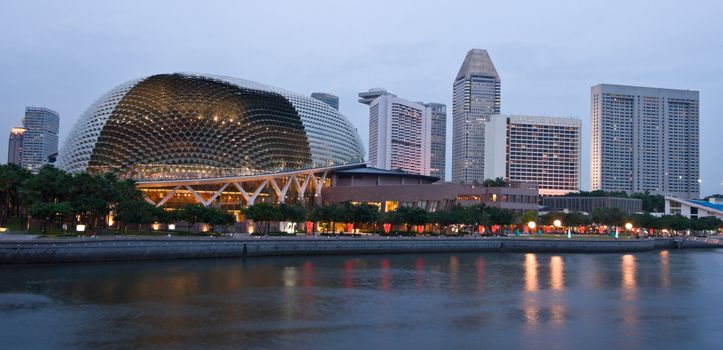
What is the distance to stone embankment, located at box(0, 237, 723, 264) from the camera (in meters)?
48.8

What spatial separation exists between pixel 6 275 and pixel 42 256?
5.79m

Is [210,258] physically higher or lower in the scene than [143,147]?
lower

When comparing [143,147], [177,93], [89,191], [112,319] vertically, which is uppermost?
[177,93]

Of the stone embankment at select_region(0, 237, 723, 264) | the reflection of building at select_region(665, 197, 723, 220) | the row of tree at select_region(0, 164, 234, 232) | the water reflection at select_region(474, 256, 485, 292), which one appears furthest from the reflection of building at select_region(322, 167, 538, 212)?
the reflection of building at select_region(665, 197, 723, 220)

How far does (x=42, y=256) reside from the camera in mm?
48375

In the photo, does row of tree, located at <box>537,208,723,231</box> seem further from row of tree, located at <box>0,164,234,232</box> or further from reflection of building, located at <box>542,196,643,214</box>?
row of tree, located at <box>0,164,234,232</box>

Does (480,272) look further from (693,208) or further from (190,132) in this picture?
(693,208)

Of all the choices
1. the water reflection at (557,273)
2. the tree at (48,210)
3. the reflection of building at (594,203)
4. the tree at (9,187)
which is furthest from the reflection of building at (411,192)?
the tree at (48,210)

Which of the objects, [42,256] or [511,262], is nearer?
[42,256]

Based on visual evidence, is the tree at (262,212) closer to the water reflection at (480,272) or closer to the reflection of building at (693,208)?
the water reflection at (480,272)

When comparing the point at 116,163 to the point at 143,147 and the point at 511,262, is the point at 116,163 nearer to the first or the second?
the point at 143,147

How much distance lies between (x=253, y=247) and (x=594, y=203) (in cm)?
12004

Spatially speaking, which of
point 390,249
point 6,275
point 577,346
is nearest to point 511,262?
point 390,249

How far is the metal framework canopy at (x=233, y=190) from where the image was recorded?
87750mm
